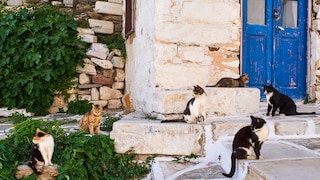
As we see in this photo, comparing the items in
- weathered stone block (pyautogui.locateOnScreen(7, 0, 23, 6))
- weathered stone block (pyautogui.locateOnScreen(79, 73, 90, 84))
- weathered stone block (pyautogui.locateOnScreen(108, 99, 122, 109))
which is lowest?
weathered stone block (pyautogui.locateOnScreen(108, 99, 122, 109))

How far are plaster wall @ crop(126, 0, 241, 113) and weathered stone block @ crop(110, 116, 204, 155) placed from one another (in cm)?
60

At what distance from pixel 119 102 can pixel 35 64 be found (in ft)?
5.47

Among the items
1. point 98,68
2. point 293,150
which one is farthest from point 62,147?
point 98,68

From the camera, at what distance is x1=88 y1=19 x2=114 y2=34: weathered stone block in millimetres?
6066

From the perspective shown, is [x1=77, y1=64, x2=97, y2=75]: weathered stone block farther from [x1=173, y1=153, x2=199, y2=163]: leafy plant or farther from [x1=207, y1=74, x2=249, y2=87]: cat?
[x1=173, y1=153, x2=199, y2=163]: leafy plant

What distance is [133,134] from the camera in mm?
2887

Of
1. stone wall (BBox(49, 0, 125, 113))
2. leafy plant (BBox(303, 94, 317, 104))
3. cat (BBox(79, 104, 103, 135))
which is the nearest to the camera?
cat (BBox(79, 104, 103, 135))

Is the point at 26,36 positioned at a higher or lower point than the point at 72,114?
higher

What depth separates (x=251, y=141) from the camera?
2.23m

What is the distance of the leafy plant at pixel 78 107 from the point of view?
5.48 meters

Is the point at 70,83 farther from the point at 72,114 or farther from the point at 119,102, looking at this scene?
the point at 119,102

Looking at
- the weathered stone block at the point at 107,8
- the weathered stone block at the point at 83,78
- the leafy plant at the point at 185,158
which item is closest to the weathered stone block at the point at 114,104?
the weathered stone block at the point at 83,78

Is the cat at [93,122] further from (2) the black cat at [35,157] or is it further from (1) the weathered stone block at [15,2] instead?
(1) the weathered stone block at [15,2]

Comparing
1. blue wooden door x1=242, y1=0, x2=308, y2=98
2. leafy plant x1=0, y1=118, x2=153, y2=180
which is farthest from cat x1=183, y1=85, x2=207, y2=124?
blue wooden door x1=242, y1=0, x2=308, y2=98
